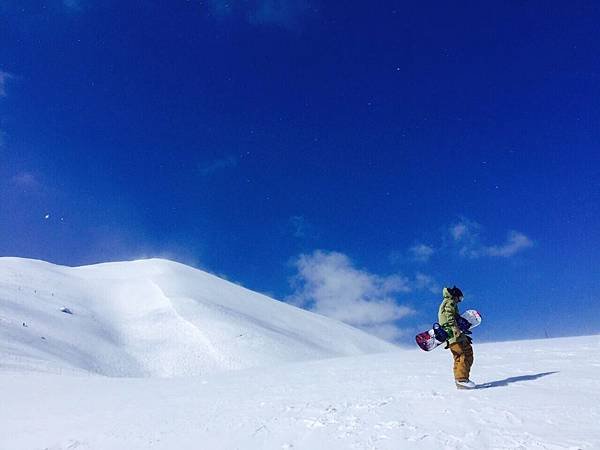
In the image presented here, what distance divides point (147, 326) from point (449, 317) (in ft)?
91.3

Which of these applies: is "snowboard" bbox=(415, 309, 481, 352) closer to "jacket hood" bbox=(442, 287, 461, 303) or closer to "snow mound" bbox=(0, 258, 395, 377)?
"jacket hood" bbox=(442, 287, 461, 303)

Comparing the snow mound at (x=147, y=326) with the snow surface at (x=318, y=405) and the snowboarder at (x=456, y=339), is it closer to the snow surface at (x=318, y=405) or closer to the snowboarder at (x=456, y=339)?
the snow surface at (x=318, y=405)

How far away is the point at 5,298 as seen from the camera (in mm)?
27688

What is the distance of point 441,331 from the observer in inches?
347

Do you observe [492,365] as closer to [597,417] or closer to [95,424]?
[597,417]

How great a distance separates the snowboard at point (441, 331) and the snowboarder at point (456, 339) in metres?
0.08

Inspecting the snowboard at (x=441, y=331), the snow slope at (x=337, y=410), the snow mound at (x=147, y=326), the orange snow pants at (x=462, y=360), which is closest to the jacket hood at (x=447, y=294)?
the snowboard at (x=441, y=331)

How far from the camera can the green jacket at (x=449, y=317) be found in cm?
869

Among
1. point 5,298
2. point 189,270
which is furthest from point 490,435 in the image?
point 189,270

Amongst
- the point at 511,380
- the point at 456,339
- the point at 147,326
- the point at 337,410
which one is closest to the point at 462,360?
the point at 456,339

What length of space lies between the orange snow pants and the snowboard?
0.26m

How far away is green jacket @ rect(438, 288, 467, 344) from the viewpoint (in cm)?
869

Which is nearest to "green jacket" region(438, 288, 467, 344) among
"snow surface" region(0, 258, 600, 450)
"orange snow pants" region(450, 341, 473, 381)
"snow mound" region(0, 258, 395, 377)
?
"orange snow pants" region(450, 341, 473, 381)

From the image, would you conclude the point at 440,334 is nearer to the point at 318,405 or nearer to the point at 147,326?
the point at 318,405
